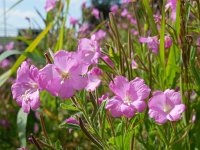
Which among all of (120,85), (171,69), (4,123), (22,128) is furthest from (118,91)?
(4,123)

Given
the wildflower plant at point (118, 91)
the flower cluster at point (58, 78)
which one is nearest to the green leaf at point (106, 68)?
the wildflower plant at point (118, 91)

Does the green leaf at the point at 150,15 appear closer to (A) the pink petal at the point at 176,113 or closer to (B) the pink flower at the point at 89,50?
(B) the pink flower at the point at 89,50

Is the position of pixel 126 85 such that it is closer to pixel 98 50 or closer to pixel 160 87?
pixel 98 50

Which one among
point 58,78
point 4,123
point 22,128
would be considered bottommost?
point 4,123

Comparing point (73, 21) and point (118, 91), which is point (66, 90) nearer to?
point (118, 91)

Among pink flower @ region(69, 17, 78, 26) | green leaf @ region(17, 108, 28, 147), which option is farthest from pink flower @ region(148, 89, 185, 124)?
pink flower @ region(69, 17, 78, 26)

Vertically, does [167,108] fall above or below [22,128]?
above

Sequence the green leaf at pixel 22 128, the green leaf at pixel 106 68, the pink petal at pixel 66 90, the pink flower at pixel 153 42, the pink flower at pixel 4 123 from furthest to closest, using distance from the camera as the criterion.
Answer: the pink flower at pixel 4 123
the green leaf at pixel 22 128
the pink flower at pixel 153 42
the green leaf at pixel 106 68
the pink petal at pixel 66 90
